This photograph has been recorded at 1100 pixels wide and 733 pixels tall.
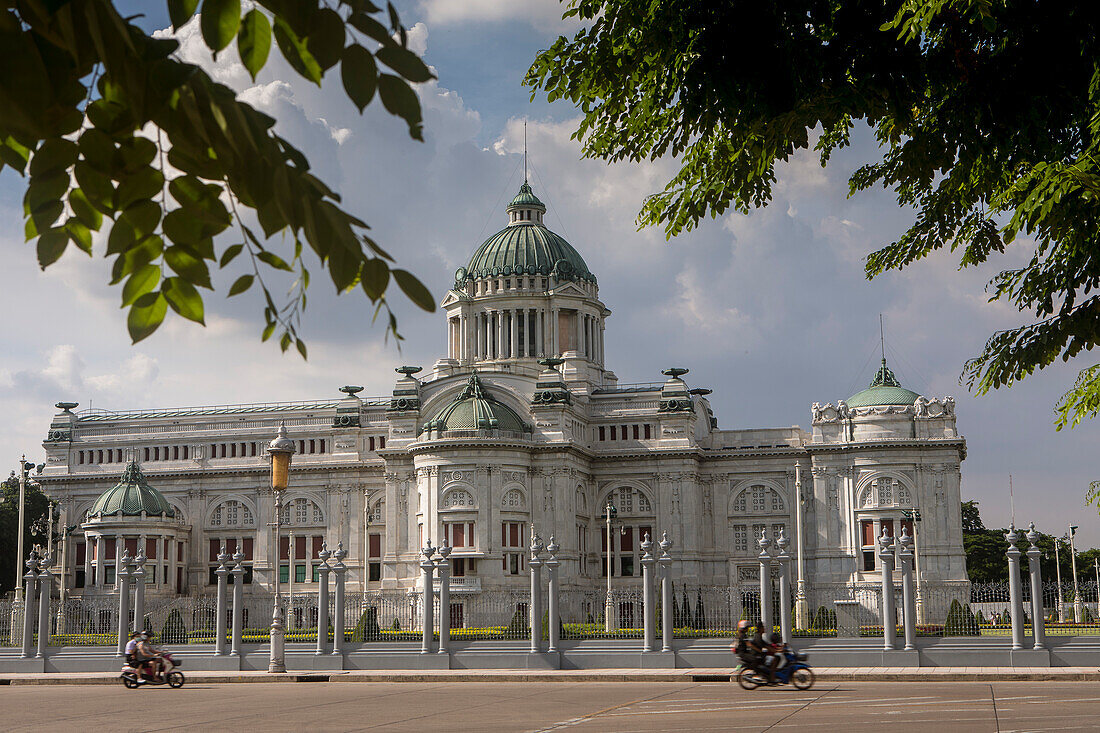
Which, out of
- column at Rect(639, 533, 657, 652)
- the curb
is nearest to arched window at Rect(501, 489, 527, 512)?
column at Rect(639, 533, 657, 652)

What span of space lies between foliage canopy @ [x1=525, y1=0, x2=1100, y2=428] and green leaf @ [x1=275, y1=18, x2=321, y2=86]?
348 inches

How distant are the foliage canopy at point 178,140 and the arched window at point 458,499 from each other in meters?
67.8

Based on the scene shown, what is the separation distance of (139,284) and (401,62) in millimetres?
1246

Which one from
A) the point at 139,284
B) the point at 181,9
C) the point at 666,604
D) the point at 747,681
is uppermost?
the point at 181,9

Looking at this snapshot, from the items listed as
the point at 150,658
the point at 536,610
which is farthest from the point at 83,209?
the point at 536,610

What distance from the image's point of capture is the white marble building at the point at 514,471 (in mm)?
74000

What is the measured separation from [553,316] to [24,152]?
83.1 m

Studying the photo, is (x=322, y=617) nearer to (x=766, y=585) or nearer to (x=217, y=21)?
(x=766, y=585)

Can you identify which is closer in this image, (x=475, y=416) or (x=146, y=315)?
(x=146, y=315)

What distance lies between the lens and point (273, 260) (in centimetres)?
434

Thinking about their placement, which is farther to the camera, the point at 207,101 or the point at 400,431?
the point at 400,431

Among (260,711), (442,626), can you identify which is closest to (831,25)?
(260,711)

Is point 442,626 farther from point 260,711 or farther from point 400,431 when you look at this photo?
point 400,431

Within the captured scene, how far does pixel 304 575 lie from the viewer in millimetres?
82750
